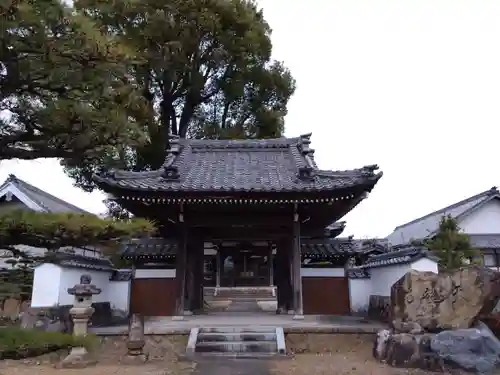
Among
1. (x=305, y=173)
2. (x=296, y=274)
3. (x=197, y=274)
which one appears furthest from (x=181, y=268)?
(x=305, y=173)

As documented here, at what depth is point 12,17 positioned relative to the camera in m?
3.83

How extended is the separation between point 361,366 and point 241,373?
214cm

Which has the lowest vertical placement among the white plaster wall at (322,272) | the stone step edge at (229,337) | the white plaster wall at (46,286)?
the stone step edge at (229,337)

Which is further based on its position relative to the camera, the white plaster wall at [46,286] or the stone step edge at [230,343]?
the white plaster wall at [46,286]

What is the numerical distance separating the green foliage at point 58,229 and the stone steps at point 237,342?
16.2 feet

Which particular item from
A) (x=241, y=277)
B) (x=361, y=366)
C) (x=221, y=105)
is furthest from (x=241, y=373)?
(x=241, y=277)

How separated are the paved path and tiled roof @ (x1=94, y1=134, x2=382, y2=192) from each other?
4.09 meters

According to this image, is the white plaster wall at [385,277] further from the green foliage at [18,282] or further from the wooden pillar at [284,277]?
the green foliage at [18,282]

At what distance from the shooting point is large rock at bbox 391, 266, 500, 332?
313 inches

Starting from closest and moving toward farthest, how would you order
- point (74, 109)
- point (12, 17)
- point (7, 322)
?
point (12, 17) < point (74, 109) < point (7, 322)

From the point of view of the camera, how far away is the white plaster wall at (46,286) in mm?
9516

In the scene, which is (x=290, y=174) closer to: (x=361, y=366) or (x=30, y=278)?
(x=361, y=366)

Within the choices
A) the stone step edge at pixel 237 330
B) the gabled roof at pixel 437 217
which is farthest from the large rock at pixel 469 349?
the gabled roof at pixel 437 217

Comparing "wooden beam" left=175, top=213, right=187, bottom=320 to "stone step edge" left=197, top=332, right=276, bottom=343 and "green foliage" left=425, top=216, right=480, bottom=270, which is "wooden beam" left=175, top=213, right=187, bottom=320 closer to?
"stone step edge" left=197, top=332, right=276, bottom=343
